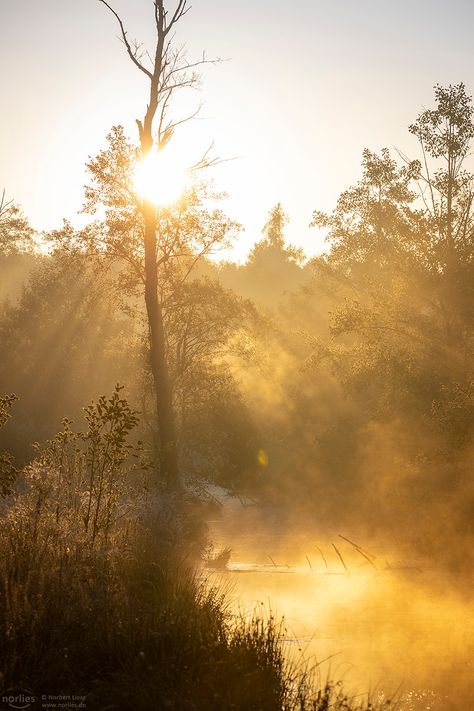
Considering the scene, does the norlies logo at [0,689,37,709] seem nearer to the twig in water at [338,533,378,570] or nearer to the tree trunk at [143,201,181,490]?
the twig in water at [338,533,378,570]

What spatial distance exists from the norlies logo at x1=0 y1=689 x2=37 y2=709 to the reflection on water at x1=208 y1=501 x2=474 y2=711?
128 inches

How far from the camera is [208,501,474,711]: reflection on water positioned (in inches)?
329

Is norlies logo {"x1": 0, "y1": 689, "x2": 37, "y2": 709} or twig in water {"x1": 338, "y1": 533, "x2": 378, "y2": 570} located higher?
twig in water {"x1": 338, "y1": 533, "x2": 378, "y2": 570}

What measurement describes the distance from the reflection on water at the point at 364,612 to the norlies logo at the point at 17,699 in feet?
10.6

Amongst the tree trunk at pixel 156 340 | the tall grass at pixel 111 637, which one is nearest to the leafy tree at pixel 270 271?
the tree trunk at pixel 156 340

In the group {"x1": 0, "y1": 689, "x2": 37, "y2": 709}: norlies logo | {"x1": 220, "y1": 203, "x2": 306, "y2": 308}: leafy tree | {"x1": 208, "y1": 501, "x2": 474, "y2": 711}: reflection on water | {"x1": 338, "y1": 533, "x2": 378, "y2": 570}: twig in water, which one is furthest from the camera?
{"x1": 220, "y1": 203, "x2": 306, "y2": 308}: leafy tree

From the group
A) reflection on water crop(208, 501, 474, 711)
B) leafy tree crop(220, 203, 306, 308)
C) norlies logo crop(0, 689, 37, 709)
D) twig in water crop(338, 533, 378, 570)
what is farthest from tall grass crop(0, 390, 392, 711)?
leafy tree crop(220, 203, 306, 308)

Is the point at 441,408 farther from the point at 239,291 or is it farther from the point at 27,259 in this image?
the point at 27,259

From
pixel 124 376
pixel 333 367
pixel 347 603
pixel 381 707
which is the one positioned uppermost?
pixel 333 367

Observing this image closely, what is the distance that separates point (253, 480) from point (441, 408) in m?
11.9

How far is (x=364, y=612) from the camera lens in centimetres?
1162

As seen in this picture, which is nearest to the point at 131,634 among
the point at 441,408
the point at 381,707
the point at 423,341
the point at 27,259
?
the point at 381,707

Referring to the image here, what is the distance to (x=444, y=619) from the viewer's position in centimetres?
1127

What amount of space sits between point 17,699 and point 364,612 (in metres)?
7.26
